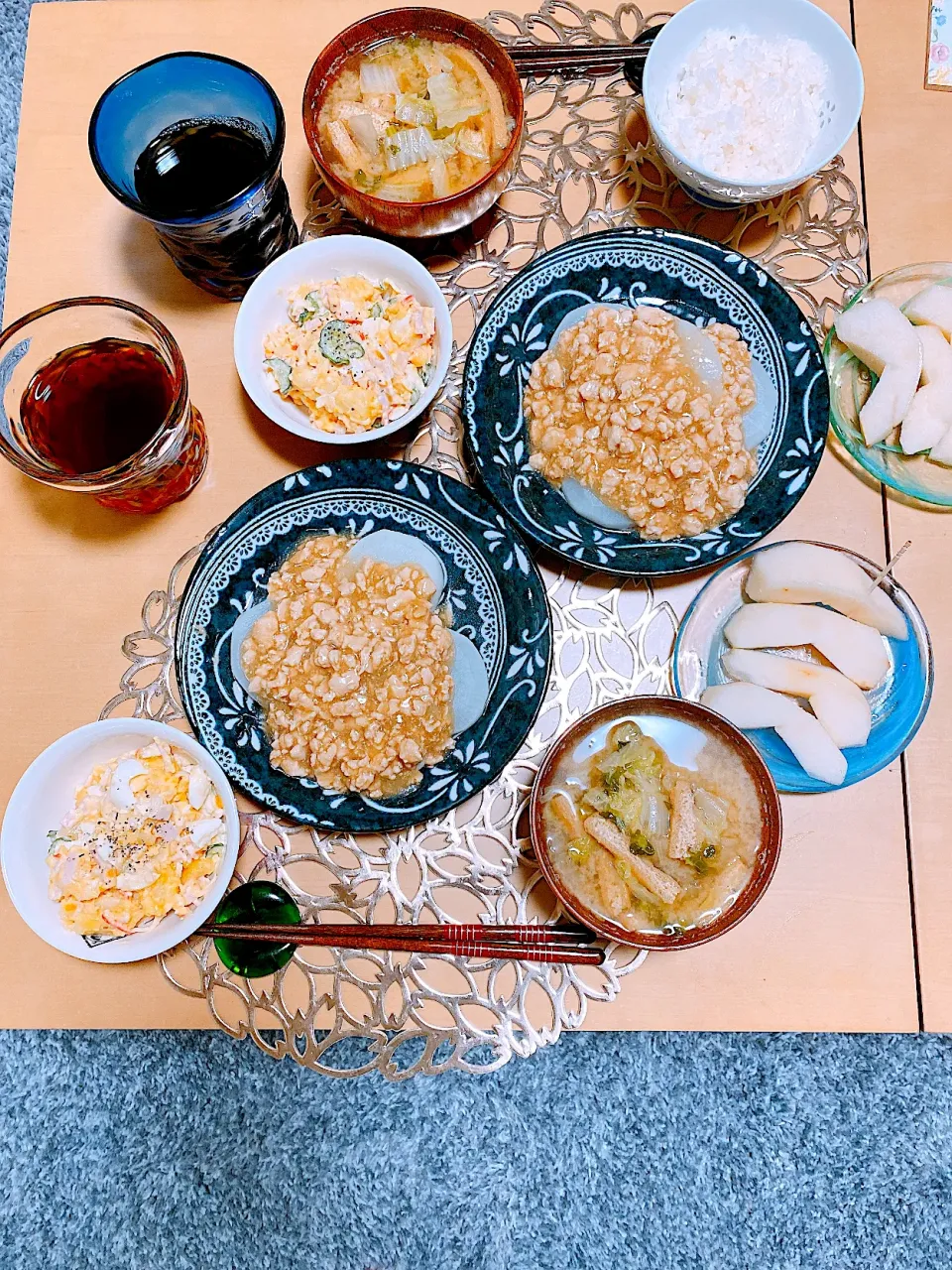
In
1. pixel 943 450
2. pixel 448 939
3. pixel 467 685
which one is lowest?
pixel 448 939

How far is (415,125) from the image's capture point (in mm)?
1688

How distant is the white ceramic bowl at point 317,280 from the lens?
166 cm

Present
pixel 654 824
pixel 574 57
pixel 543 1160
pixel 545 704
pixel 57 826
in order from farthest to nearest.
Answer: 1. pixel 543 1160
2. pixel 574 57
3. pixel 545 704
4. pixel 57 826
5. pixel 654 824

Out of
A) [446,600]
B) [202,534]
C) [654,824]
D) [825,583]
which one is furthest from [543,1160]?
[202,534]

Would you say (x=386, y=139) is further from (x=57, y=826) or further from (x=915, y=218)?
(x=57, y=826)

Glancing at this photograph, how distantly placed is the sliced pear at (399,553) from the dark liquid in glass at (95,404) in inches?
16.5

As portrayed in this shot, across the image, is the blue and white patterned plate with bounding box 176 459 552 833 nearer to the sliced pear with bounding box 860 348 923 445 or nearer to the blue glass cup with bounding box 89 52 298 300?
the blue glass cup with bounding box 89 52 298 300

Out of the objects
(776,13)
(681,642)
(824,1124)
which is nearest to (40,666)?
(681,642)

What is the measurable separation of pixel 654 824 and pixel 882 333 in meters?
0.98

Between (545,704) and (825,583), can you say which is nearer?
(825,583)

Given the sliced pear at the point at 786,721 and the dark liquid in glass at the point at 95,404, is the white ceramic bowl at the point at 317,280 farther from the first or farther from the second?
the sliced pear at the point at 786,721

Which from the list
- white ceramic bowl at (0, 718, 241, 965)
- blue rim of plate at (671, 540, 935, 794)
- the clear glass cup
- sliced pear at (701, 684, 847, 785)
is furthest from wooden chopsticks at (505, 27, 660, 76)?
white ceramic bowl at (0, 718, 241, 965)

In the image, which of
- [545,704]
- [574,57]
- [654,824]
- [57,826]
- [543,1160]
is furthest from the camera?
[543,1160]

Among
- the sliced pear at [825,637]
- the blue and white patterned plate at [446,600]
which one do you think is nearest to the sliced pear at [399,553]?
the blue and white patterned plate at [446,600]
